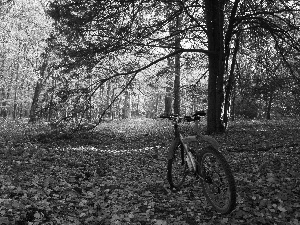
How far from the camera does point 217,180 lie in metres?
4.83

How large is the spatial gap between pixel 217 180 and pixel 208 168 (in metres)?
0.26

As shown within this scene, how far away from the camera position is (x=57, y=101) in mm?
10891

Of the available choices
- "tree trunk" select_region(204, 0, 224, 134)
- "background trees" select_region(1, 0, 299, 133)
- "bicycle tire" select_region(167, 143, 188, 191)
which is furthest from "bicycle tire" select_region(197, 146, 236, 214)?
"tree trunk" select_region(204, 0, 224, 134)

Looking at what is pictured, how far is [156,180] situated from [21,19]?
65.1 feet

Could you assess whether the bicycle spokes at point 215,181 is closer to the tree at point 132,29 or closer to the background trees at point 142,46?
the background trees at point 142,46

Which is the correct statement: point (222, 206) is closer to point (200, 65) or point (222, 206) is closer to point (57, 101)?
point (57, 101)

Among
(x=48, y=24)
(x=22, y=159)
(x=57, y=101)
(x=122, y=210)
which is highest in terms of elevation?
(x=48, y=24)

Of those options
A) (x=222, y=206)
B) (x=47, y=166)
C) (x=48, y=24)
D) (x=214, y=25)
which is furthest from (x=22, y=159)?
(x=48, y=24)

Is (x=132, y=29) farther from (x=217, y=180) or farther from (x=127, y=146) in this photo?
(x=217, y=180)

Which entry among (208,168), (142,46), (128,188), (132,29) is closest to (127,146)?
(142,46)

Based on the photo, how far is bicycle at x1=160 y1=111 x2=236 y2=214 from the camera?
178 inches

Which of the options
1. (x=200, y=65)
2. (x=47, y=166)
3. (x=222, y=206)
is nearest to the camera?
(x=222, y=206)

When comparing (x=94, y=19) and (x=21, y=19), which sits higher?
(x=21, y=19)

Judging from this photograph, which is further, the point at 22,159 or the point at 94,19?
the point at 94,19
